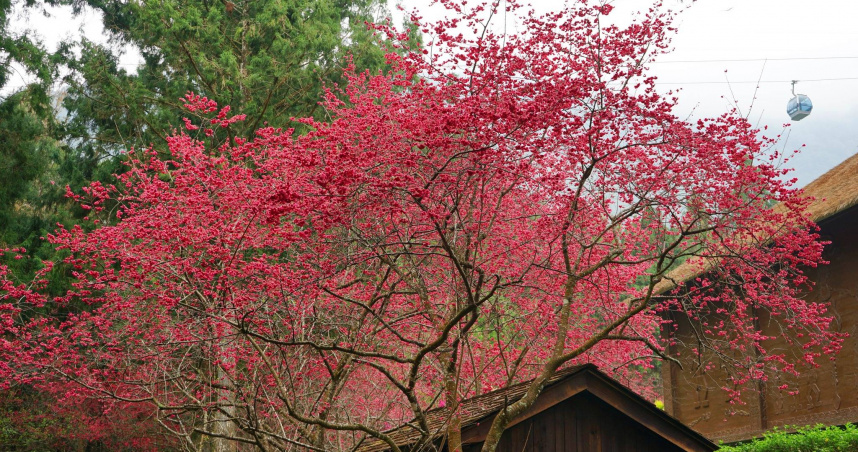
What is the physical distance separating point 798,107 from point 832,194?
16.3ft

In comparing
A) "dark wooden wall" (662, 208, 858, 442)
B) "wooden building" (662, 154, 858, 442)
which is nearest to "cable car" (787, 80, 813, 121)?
"wooden building" (662, 154, 858, 442)

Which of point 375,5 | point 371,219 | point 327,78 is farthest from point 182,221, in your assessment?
point 375,5

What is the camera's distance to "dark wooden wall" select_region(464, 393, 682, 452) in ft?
26.0

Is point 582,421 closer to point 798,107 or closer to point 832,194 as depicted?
point 832,194

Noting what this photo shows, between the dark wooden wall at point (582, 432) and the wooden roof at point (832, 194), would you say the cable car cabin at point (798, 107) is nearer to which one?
the wooden roof at point (832, 194)

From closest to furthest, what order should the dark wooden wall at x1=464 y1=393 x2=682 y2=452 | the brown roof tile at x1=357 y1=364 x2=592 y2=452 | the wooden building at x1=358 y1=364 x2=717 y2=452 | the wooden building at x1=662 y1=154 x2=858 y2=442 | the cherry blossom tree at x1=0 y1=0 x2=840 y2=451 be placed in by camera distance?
the cherry blossom tree at x1=0 y1=0 x2=840 y2=451, the brown roof tile at x1=357 y1=364 x2=592 y2=452, the wooden building at x1=358 y1=364 x2=717 y2=452, the dark wooden wall at x1=464 y1=393 x2=682 y2=452, the wooden building at x1=662 y1=154 x2=858 y2=442

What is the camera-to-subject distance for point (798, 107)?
52.6 feet

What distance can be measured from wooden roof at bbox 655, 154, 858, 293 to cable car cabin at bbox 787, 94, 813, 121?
2.36 metres

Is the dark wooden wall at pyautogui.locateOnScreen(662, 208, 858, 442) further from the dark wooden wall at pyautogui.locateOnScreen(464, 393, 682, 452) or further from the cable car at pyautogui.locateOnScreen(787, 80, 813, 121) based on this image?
the cable car at pyautogui.locateOnScreen(787, 80, 813, 121)

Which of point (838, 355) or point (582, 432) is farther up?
point (838, 355)

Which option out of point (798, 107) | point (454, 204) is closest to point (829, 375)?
point (798, 107)

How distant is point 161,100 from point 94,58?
2.25m

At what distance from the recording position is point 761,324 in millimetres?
13406

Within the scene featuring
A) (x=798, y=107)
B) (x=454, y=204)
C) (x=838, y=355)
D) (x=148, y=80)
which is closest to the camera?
(x=454, y=204)
